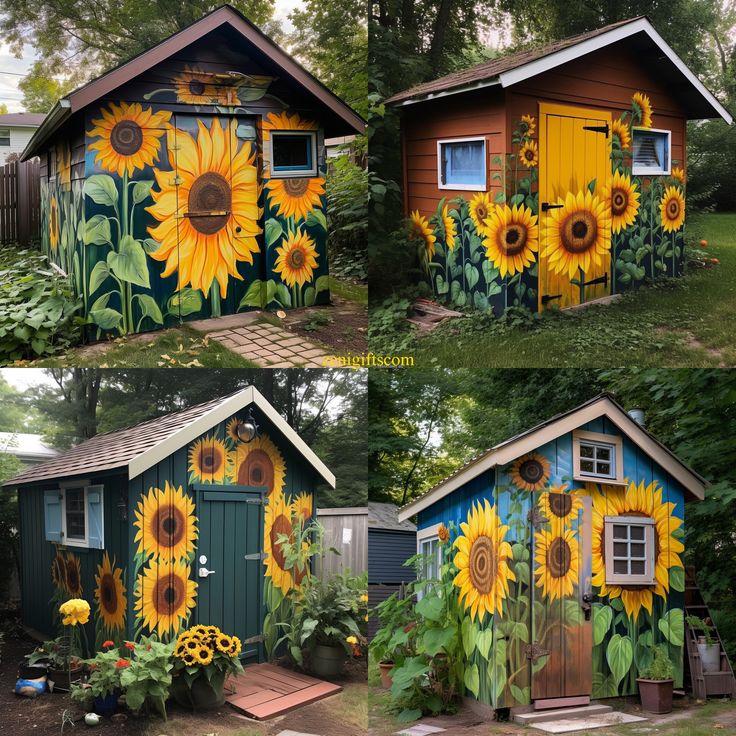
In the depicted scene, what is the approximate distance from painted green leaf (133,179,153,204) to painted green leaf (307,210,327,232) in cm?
193

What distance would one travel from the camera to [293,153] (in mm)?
8344

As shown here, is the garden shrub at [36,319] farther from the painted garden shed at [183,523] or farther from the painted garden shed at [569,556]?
the painted garden shed at [569,556]

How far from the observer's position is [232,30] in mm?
7352

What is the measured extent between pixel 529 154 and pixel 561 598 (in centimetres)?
440

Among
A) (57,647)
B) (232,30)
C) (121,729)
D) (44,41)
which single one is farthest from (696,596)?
(44,41)

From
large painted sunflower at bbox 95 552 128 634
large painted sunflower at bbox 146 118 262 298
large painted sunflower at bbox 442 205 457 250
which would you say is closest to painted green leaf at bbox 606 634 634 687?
large painted sunflower at bbox 95 552 128 634

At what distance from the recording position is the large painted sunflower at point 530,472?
5984 millimetres

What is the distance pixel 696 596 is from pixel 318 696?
148 inches

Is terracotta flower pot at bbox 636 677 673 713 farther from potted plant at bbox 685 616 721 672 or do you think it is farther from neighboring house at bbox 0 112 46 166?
neighboring house at bbox 0 112 46 166

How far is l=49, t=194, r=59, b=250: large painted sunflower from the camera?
896 centimetres

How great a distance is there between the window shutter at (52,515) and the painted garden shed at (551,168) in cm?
473

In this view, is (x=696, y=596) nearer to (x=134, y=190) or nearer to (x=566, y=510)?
(x=566, y=510)

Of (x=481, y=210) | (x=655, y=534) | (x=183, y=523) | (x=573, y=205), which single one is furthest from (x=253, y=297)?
(x=655, y=534)

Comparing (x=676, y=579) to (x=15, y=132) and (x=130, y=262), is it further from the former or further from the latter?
(x=15, y=132)
